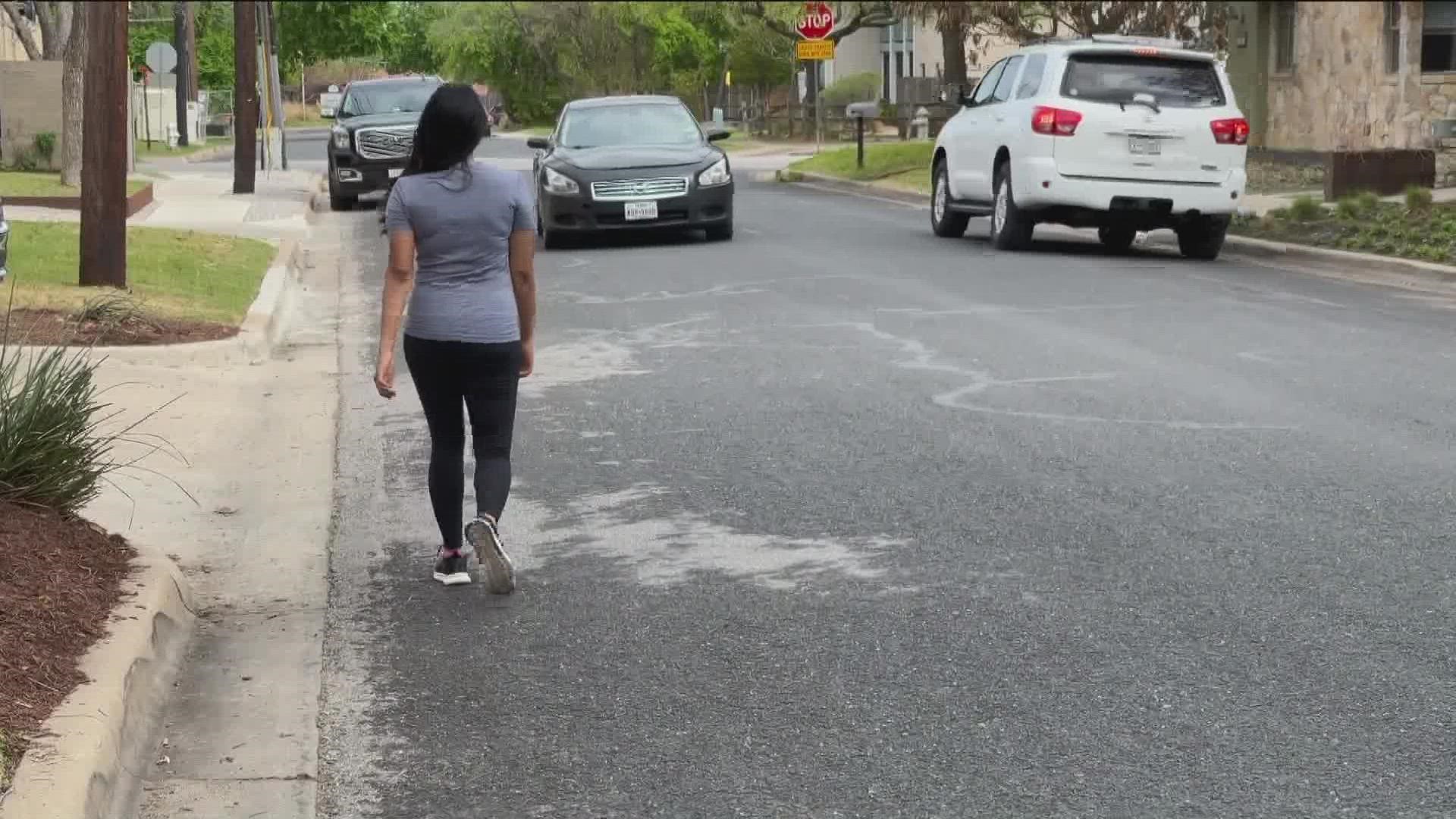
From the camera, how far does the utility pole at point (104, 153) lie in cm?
1461

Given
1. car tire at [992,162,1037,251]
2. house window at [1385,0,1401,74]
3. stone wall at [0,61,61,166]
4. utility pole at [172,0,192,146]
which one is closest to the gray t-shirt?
car tire at [992,162,1037,251]

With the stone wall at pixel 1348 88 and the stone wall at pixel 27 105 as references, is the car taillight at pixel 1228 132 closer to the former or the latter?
the stone wall at pixel 1348 88

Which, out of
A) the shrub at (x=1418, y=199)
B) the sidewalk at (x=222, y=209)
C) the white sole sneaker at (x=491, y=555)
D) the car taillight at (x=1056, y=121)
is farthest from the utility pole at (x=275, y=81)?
the white sole sneaker at (x=491, y=555)

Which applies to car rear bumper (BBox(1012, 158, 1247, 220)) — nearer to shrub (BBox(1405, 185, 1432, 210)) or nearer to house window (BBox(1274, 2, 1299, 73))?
shrub (BBox(1405, 185, 1432, 210))

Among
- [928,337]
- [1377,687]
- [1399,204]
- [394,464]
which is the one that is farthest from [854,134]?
[1377,687]

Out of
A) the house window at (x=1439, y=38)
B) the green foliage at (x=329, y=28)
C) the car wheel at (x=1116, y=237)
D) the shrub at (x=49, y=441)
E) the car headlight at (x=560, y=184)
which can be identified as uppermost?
the green foliage at (x=329, y=28)

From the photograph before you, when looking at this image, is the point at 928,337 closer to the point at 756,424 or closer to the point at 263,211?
the point at 756,424

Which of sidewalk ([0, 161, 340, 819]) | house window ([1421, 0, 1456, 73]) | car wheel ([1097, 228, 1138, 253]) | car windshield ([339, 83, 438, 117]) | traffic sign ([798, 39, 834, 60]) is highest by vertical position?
traffic sign ([798, 39, 834, 60])

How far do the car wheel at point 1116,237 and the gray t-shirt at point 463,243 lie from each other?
44.9 ft

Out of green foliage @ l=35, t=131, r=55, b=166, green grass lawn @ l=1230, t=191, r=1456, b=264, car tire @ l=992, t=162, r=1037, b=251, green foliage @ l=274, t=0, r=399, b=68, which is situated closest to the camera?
green grass lawn @ l=1230, t=191, r=1456, b=264

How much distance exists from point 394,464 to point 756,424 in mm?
1675

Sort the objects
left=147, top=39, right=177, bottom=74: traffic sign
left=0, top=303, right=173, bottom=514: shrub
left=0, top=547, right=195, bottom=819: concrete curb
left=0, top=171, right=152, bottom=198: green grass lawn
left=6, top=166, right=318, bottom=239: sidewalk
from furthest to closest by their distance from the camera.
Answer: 1. left=147, top=39, right=177, bottom=74: traffic sign
2. left=0, top=171, right=152, bottom=198: green grass lawn
3. left=6, top=166, right=318, bottom=239: sidewalk
4. left=0, top=303, right=173, bottom=514: shrub
5. left=0, top=547, right=195, bottom=819: concrete curb

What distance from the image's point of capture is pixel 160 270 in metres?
16.5

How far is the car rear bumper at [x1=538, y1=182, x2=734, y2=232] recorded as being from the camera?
19.8 meters
